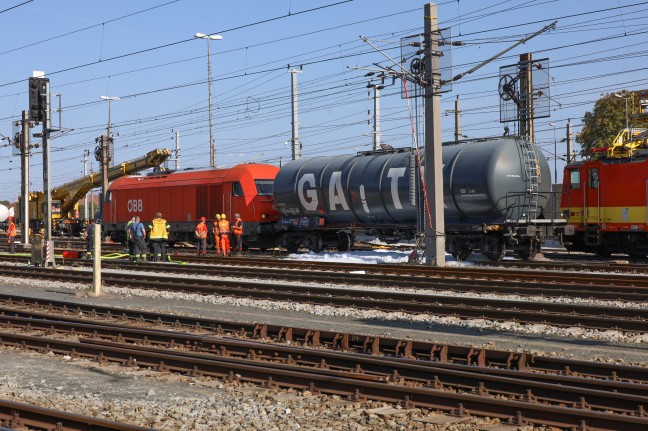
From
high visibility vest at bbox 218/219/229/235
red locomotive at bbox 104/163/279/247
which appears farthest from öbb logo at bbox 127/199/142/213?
high visibility vest at bbox 218/219/229/235

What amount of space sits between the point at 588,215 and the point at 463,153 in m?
5.45

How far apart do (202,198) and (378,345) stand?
24.2 meters

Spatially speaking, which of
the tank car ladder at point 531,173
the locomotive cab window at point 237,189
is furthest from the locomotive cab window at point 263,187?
the tank car ladder at point 531,173

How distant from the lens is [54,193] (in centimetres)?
5491

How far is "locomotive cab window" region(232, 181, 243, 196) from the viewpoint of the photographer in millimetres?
32125

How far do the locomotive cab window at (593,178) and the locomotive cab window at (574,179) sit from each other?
575 millimetres

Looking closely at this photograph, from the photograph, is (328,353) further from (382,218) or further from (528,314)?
(382,218)

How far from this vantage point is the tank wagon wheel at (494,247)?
24844mm

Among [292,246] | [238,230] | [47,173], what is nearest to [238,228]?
[238,230]

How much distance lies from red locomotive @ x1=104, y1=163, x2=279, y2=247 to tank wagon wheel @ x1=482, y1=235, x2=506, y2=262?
1003 cm

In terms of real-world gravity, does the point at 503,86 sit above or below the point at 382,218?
above

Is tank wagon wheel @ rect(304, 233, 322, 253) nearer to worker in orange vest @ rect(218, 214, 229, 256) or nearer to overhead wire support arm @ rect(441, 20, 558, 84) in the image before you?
worker in orange vest @ rect(218, 214, 229, 256)

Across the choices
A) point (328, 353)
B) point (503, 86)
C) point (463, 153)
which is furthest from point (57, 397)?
point (503, 86)

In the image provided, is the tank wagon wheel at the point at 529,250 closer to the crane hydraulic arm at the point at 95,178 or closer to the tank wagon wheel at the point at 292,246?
the tank wagon wheel at the point at 292,246
